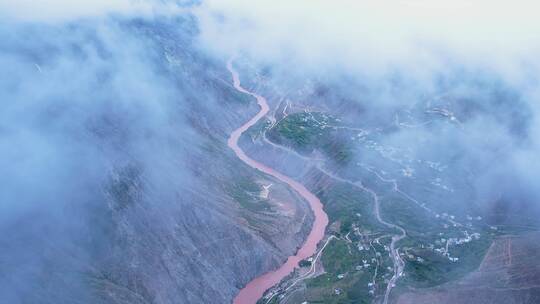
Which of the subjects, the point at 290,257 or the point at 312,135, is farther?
the point at 312,135

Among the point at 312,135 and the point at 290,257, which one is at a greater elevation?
the point at 290,257

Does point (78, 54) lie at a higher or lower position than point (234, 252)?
higher

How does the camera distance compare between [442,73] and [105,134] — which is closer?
[105,134]

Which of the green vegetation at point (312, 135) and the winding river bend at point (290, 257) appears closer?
the winding river bend at point (290, 257)

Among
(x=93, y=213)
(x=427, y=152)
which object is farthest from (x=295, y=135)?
(x=93, y=213)

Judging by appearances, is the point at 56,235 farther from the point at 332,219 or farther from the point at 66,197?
the point at 332,219

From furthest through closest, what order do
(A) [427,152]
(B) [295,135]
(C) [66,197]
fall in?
1. (B) [295,135]
2. (A) [427,152]
3. (C) [66,197]

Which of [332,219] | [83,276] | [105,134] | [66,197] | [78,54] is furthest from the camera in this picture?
[78,54]

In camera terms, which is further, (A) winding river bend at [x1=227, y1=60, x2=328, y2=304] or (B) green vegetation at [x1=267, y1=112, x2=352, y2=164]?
(B) green vegetation at [x1=267, y1=112, x2=352, y2=164]
